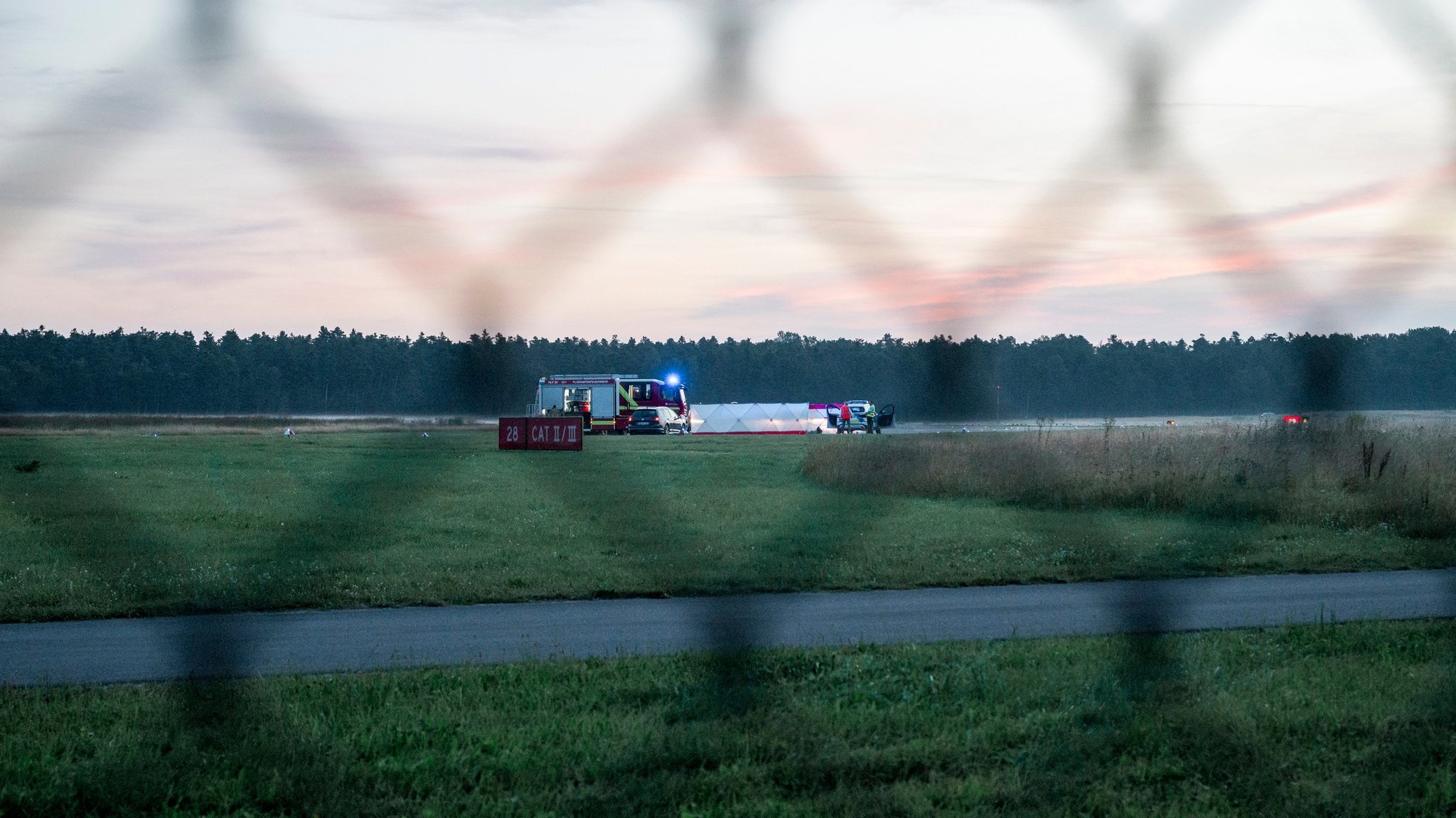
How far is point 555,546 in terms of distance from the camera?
10859mm

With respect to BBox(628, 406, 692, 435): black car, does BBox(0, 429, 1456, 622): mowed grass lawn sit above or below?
below

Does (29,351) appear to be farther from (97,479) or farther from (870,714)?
(97,479)

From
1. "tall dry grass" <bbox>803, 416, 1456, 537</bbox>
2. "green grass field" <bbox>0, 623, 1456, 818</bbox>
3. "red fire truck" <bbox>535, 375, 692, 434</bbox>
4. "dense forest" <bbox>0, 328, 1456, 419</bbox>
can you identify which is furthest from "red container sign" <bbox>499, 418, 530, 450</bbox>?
"red fire truck" <bbox>535, 375, 692, 434</bbox>

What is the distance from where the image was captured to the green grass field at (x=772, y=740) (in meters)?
3.52

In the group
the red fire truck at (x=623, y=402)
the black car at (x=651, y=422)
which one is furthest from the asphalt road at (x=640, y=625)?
the black car at (x=651, y=422)

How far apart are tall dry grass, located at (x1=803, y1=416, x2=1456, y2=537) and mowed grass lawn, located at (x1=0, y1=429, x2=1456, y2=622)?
0.32 m

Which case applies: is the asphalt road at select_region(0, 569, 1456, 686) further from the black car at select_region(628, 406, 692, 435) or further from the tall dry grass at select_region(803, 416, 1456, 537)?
the black car at select_region(628, 406, 692, 435)

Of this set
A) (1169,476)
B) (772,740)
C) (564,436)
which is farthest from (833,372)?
(564,436)

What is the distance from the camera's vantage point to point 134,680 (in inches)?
214

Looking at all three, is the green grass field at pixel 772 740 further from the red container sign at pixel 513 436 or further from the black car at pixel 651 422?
the black car at pixel 651 422

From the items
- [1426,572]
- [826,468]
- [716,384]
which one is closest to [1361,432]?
[716,384]

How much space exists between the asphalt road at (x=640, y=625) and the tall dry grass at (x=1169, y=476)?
1.13 metres

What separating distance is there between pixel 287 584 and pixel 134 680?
3.02 meters

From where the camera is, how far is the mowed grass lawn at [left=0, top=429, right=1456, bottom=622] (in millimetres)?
7797
